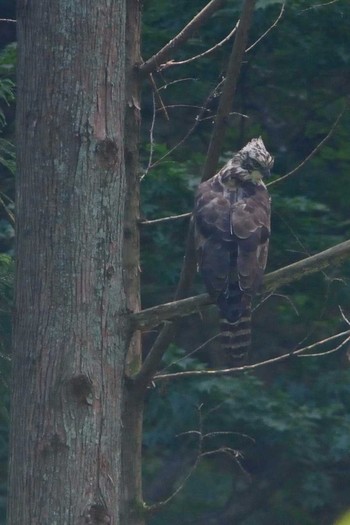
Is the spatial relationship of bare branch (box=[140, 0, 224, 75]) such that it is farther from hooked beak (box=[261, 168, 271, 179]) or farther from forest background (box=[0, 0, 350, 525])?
forest background (box=[0, 0, 350, 525])

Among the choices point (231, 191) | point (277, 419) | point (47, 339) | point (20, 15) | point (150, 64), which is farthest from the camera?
point (277, 419)

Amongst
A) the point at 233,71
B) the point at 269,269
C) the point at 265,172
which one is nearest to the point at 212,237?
the point at 265,172

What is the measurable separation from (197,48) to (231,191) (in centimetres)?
241

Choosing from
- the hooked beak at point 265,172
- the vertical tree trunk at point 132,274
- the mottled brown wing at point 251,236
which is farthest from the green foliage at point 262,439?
the vertical tree trunk at point 132,274

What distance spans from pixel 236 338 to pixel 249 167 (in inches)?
41.3

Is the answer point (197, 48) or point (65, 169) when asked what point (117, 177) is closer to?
point (65, 169)

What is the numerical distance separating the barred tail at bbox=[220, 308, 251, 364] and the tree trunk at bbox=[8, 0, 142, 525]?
866mm

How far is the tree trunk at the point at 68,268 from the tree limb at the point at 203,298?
0.09 meters

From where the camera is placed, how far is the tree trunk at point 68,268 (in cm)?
412

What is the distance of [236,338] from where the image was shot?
17.0 ft

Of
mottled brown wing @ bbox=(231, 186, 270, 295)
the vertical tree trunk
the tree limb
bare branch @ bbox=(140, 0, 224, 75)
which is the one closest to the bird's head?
mottled brown wing @ bbox=(231, 186, 270, 295)

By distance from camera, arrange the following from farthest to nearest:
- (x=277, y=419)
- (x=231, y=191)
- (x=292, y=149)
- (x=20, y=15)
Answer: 1. (x=292, y=149)
2. (x=277, y=419)
3. (x=231, y=191)
4. (x=20, y=15)

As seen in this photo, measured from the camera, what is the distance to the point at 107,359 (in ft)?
14.0

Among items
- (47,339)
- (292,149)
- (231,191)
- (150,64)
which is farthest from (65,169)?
(292,149)
